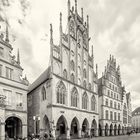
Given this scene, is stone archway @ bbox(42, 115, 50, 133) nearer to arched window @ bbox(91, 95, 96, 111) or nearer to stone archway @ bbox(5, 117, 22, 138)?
stone archway @ bbox(5, 117, 22, 138)

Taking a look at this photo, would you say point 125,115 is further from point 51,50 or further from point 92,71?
point 51,50

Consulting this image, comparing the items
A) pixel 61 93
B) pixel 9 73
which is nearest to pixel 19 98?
pixel 9 73

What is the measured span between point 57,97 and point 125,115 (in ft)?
149

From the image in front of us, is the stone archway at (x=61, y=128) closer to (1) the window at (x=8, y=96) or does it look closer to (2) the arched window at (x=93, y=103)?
(2) the arched window at (x=93, y=103)

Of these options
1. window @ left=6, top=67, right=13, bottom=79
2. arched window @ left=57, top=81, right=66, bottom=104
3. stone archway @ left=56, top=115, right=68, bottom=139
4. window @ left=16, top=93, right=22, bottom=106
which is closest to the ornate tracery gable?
arched window @ left=57, top=81, right=66, bottom=104

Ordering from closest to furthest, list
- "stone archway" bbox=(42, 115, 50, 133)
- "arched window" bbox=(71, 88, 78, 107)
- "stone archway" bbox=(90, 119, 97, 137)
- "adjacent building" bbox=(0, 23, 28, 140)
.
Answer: "adjacent building" bbox=(0, 23, 28, 140) < "stone archway" bbox=(42, 115, 50, 133) < "arched window" bbox=(71, 88, 78, 107) < "stone archway" bbox=(90, 119, 97, 137)

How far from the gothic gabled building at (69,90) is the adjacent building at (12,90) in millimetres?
2793

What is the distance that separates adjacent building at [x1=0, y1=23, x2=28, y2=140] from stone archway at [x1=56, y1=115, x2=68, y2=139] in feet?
26.7

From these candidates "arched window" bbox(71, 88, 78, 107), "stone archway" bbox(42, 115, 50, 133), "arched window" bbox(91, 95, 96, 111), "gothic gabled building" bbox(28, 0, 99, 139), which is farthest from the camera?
"arched window" bbox(91, 95, 96, 111)

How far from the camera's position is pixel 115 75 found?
6994cm

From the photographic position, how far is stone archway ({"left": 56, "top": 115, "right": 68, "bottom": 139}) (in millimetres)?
40691

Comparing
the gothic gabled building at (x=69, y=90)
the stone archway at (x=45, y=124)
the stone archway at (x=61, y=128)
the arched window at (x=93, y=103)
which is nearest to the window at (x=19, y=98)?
the gothic gabled building at (x=69, y=90)

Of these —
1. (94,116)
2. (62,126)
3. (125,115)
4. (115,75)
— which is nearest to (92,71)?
(94,116)

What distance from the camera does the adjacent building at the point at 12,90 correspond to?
31.7 m
